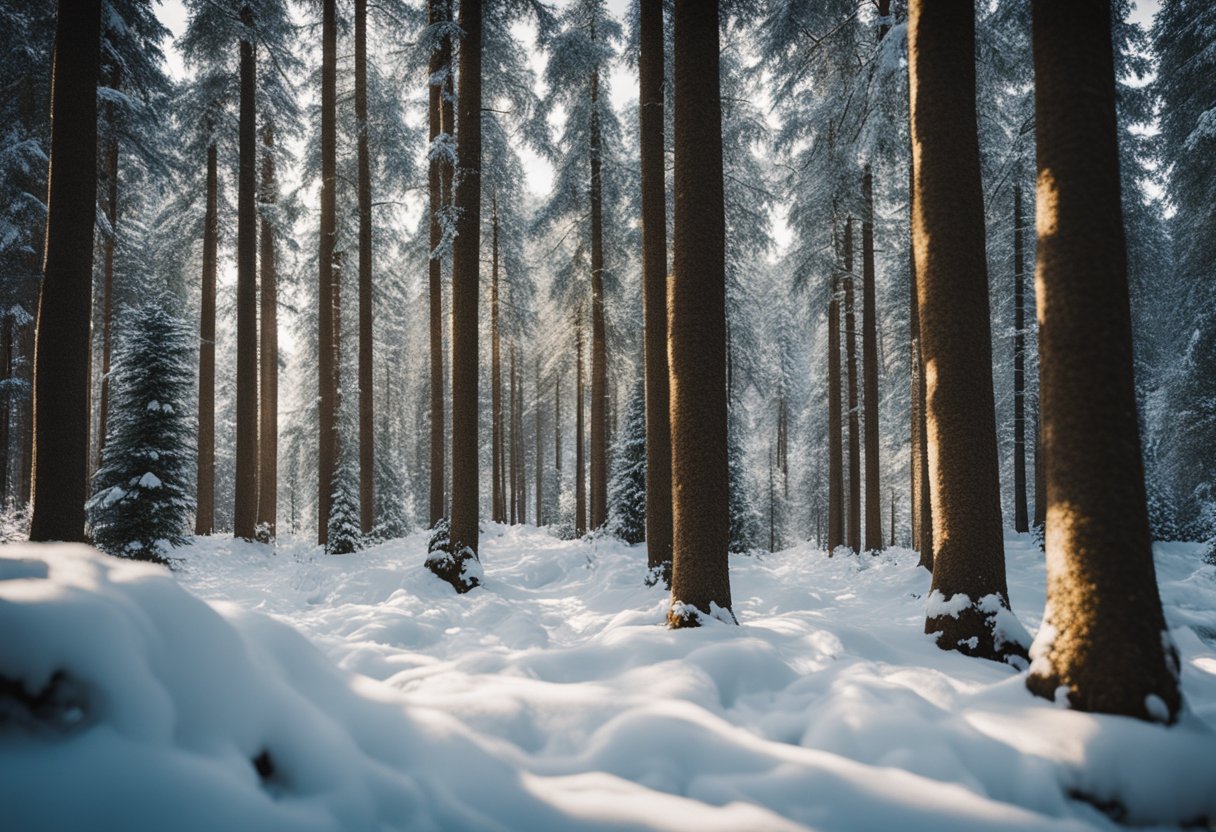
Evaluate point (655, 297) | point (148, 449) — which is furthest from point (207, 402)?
point (655, 297)

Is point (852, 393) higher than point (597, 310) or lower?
lower

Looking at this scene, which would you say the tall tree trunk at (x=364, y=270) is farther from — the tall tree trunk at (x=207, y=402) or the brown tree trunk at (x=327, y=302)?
the tall tree trunk at (x=207, y=402)

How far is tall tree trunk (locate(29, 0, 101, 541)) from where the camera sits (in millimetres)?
6020

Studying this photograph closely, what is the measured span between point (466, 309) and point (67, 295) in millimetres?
4515

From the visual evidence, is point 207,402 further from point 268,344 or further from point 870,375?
point 870,375

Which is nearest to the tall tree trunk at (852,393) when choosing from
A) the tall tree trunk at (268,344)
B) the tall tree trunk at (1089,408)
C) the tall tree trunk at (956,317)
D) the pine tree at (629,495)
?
the pine tree at (629,495)

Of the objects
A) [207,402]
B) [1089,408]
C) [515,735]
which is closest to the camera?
[515,735]

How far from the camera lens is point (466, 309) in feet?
27.4

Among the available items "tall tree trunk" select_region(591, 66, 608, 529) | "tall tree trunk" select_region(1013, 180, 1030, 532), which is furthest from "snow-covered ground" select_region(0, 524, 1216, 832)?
"tall tree trunk" select_region(1013, 180, 1030, 532)

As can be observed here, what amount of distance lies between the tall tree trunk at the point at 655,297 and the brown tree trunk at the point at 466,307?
257 centimetres

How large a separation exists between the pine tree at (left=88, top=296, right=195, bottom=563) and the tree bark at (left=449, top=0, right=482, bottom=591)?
4.95 metres

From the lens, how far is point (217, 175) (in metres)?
14.9

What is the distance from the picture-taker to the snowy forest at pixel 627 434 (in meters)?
2.18

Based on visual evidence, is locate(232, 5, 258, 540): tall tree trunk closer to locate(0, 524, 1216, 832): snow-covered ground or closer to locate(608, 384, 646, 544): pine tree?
locate(608, 384, 646, 544): pine tree
